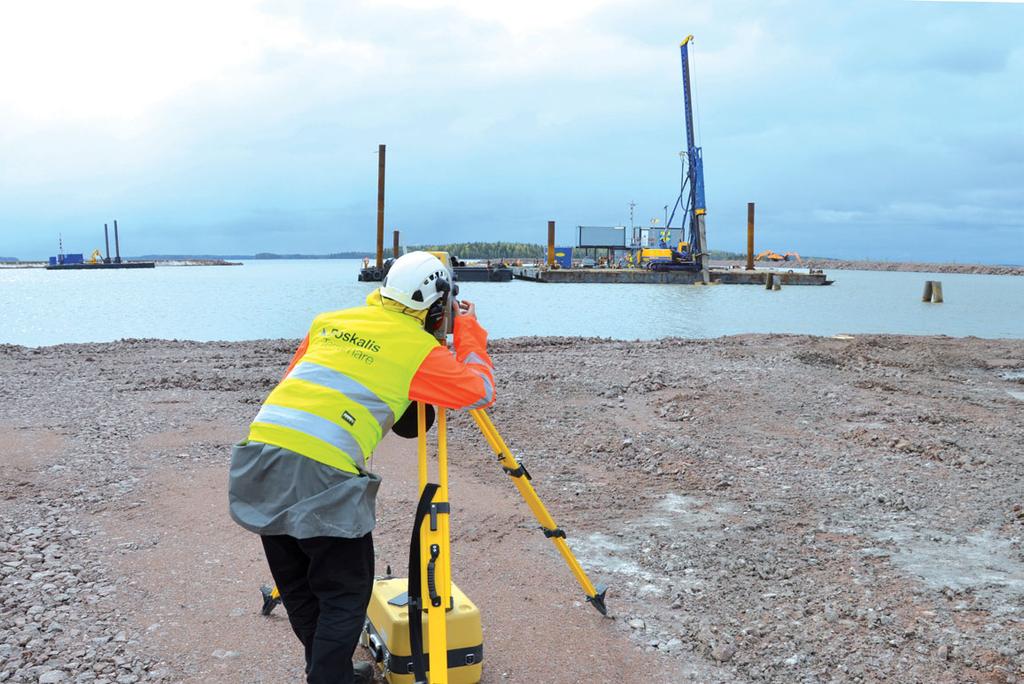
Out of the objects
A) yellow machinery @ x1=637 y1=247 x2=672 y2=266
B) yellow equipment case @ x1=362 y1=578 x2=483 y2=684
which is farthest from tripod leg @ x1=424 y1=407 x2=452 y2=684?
yellow machinery @ x1=637 y1=247 x2=672 y2=266

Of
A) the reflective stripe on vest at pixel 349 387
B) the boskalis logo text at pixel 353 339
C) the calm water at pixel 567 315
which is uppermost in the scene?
the boskalis logo text at pixel 353 339

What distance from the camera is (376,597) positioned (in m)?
3.74

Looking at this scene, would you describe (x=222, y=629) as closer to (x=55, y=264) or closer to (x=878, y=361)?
(x=878, y=361)

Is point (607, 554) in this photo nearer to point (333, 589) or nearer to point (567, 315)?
point (333, 589)

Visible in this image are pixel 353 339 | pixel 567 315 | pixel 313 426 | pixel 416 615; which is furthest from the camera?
pixel 567 315

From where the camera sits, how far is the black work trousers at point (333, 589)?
9.52ft

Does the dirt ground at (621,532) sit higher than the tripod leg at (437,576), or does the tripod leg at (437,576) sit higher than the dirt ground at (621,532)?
the tripod leg at (437,576)

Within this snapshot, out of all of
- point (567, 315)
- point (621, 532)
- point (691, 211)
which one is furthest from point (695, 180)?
point (621, 532)

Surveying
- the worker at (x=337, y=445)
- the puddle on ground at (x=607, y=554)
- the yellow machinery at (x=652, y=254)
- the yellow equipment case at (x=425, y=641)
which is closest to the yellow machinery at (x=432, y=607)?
the yellow equipment case at (x=425, y=641)

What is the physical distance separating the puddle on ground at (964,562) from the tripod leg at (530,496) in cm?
195

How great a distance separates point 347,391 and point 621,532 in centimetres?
334

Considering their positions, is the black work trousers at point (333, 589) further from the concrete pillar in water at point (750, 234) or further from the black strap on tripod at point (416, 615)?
the concrete pillar in water at point (750, 234)

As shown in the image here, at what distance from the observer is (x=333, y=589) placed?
116 inches

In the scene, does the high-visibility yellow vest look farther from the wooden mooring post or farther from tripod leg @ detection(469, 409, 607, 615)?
the wooden mooring post
